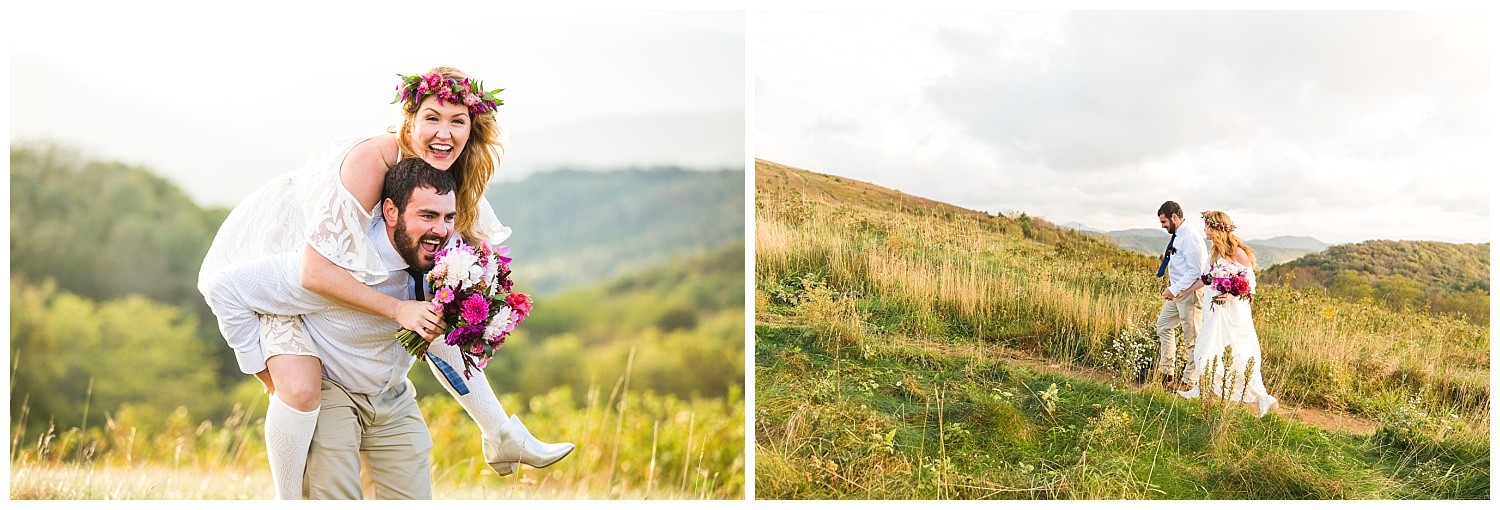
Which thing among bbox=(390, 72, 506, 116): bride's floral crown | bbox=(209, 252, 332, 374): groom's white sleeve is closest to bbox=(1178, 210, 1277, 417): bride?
bbox=(390, 72, 506, 116): bride's floral crown

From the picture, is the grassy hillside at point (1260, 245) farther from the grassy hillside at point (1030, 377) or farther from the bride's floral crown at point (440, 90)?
the bride's floral crown at point (440, 90)

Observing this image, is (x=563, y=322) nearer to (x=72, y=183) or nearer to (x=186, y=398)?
(x=186, y=398)

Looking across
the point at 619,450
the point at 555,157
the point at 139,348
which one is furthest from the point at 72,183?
the point at 619,450

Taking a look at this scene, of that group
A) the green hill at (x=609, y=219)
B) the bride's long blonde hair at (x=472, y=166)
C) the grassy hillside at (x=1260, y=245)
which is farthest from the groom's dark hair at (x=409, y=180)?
the grassy hillside at (x=1260, y=245)

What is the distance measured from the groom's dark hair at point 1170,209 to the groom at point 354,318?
321cm

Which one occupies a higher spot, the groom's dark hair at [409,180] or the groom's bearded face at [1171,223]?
the groom's dark hair at [409,180]

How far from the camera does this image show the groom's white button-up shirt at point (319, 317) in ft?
14.2

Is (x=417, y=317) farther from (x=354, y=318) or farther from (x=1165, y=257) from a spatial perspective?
(x=1165, y=257)

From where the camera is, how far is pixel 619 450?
6.55 metres

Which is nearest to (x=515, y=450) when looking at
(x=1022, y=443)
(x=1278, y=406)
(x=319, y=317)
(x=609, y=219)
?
(x=319, y=317)

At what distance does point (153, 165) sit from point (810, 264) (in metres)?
3.62

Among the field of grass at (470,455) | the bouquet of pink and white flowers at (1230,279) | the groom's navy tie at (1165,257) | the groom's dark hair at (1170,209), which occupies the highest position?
the groom's dark hair at (1170,209)

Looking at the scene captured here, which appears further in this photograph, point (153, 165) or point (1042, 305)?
point (153, 165)

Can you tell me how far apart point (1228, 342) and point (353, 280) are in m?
3.84
